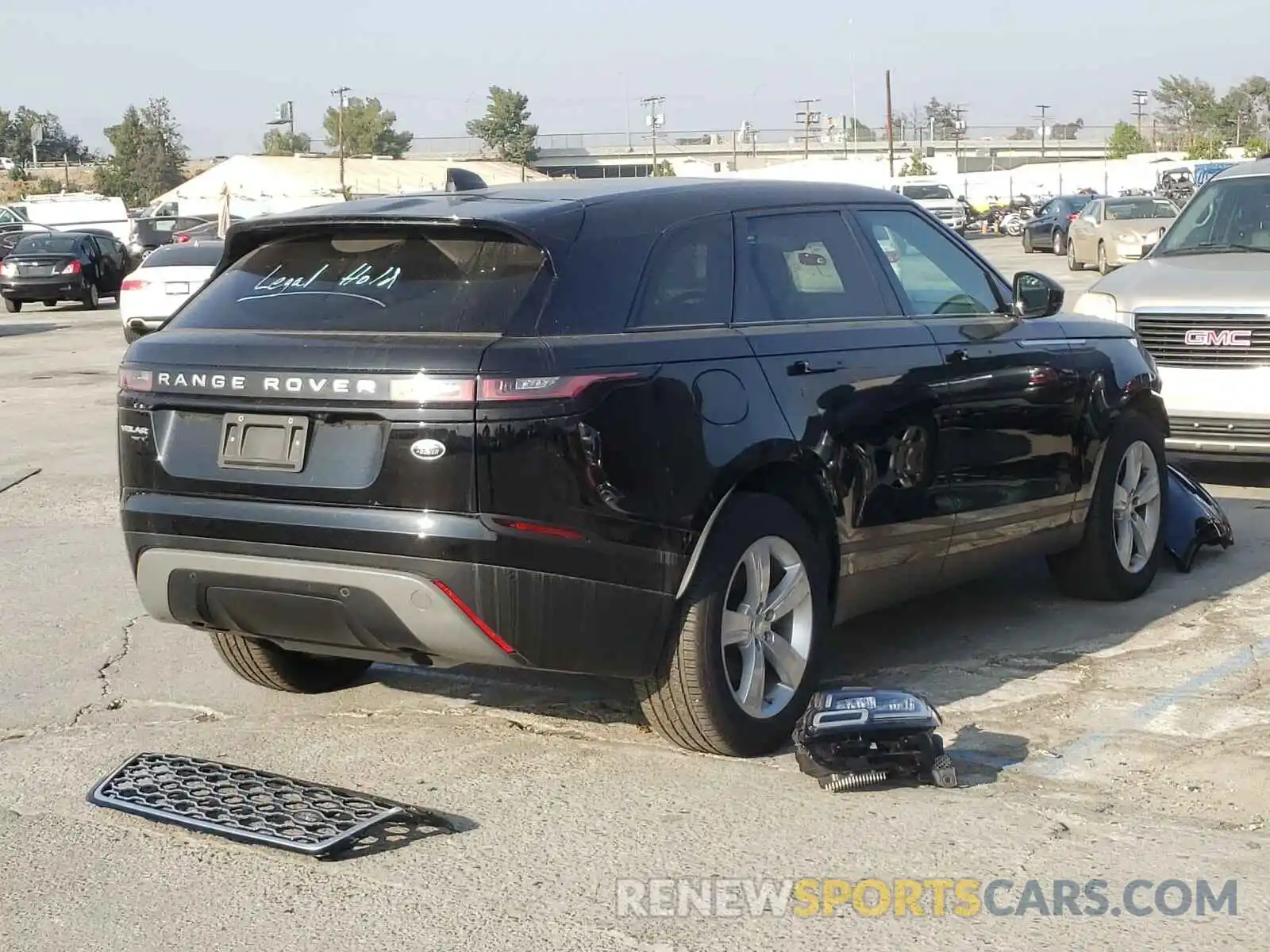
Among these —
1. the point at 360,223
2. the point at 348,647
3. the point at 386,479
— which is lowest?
the point at 348,647

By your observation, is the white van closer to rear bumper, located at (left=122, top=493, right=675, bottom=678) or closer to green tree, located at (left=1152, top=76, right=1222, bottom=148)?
rear bumper, located at (left=122, top=493, right=675, bottom=678)

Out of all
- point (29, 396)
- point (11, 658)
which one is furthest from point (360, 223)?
point (29, 396)

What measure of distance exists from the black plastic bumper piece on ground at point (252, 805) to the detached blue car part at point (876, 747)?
1075 millimetres

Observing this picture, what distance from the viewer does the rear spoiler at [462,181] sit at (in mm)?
5992

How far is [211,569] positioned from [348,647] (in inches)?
17.7

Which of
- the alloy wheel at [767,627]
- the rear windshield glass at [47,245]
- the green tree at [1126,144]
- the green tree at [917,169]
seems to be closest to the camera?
the alloy wheel at [767,627]

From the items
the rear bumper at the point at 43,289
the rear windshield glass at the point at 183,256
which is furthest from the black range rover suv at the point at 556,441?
the rear bumper at the point at 43,289

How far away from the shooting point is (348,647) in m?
4.89

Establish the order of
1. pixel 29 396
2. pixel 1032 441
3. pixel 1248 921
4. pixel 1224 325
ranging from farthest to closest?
pixel 29 396 < pixel 1224 325 < pixel 1032 441 < pixel 1248 921

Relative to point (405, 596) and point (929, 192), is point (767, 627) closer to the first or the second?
point (405, 596)

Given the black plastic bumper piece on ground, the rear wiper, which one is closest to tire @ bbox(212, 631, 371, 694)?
the black plastic bumper piece on ground

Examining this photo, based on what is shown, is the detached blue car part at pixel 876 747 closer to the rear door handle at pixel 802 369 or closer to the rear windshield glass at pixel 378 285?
the rear door handle at pixel 802 369

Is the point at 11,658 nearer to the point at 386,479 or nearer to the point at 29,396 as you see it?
the point at 386,479

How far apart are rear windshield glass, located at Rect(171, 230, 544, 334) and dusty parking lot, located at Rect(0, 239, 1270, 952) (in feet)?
4.45
